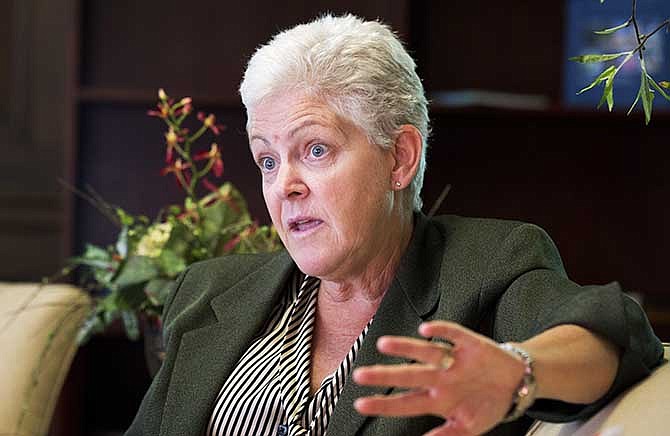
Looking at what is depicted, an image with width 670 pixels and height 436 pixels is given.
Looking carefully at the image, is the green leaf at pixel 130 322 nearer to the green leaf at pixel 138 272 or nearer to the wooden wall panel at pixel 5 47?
the green leaf at pixel 138 272

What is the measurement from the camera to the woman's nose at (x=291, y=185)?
171 cm

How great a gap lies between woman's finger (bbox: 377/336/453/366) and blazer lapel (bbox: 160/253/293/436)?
751mm

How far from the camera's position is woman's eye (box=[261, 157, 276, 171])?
177 centimetres

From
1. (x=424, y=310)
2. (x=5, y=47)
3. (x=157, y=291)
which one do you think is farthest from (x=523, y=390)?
(x=5, y=47)

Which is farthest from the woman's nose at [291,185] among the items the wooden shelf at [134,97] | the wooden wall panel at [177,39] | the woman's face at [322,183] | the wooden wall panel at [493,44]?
the wooden wall panel at [493,44]

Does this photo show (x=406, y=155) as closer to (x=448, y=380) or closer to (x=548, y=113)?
(x=448, y=380)

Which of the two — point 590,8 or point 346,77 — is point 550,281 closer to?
point 346,77

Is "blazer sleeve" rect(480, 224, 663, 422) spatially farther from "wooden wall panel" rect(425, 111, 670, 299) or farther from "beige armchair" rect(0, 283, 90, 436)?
"wooden wall panel" rect(425, 111, 670, 299)

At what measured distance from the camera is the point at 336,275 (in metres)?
1.75

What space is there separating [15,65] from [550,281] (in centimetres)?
248

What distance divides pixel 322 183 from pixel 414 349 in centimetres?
67

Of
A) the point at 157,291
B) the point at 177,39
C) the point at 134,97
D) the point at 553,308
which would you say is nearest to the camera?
the point at 553,308

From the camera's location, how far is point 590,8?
11.0 ft

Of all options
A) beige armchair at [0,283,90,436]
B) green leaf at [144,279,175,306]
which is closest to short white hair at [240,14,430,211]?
green leaf at [144,279,175,306]
